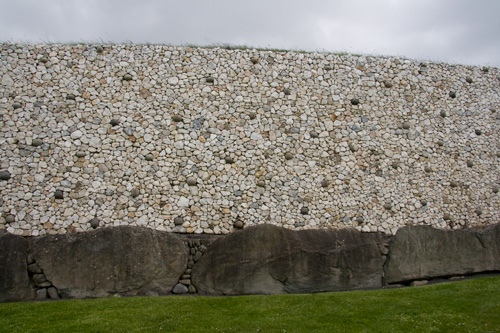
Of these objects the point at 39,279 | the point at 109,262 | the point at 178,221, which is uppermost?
the point at 178,221

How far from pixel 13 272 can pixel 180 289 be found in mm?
4194

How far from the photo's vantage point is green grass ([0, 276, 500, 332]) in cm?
802

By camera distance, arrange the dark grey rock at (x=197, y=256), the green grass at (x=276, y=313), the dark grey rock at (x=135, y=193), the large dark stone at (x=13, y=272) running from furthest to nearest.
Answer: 1. the dark grey rock at (x=135, y=193)
2. the dark grey rock at (x=197, y=256)
3. the large dark stone at (x=13, y=272)
4. the green grass at (x=276, y=313)

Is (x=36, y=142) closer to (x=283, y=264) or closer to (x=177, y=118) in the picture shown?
(x=177, y=118)

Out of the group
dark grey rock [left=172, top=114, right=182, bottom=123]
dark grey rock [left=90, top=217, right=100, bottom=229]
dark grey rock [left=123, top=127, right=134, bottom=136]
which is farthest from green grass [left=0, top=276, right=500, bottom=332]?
dark grey rock [left=172, top=114, right=182, bottom=123]

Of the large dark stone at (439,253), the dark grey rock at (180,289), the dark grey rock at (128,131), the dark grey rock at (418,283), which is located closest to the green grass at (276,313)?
the dark grey rock at (180,289)

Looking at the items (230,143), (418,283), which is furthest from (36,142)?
(418,283)

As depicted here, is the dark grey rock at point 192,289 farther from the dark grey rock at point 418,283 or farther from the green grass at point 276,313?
the dark grey rock at point 418,283

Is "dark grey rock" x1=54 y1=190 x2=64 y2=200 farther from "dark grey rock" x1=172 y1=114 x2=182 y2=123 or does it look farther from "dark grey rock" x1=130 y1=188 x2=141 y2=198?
"dark grey rock" x1=172 y1=114 x2=182 y2=123

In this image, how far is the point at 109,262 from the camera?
10766 millimetres

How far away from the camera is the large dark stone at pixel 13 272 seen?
33.9 ft

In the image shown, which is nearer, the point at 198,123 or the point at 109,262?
the point at 109,262

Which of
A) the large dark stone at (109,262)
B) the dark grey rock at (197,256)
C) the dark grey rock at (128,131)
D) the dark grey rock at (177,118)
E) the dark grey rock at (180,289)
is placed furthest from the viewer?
the dark grey rock at (177,118)

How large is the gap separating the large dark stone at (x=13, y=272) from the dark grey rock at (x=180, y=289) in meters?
3.52
